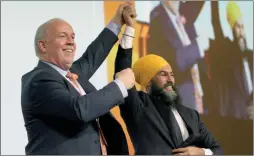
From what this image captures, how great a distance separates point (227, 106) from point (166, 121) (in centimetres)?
145

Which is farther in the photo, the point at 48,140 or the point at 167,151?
the point at 167,151

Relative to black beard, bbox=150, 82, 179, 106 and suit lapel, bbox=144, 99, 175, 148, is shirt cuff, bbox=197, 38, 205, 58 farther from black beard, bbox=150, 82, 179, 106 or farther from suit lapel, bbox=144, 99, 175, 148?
suit lapel, bbox=144, 99, 175, 148

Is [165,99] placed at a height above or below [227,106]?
above

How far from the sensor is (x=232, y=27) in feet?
11.1

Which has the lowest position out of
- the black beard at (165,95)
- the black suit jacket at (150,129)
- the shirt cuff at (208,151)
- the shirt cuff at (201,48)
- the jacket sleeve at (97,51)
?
the shirt cuff at (208,151)

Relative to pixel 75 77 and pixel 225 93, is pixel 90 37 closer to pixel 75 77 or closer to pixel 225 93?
pixel 75 77

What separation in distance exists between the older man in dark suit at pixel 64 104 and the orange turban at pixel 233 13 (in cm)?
192

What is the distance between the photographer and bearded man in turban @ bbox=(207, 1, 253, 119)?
333cm

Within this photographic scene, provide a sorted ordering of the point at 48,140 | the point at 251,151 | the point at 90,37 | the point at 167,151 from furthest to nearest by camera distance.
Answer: the point at 251,151, the point at 90,37, the point at 167,151, the point at 48,140

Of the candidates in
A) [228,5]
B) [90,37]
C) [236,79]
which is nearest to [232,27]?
[228,5]

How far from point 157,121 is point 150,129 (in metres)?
0.05

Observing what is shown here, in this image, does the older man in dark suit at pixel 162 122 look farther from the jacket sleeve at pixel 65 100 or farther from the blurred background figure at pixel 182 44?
the blurred background figure at pixel 182 44

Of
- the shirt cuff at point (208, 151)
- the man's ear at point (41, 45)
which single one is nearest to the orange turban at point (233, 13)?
the shirt cuff at point (208, 151)

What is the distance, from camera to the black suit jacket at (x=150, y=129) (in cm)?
196
